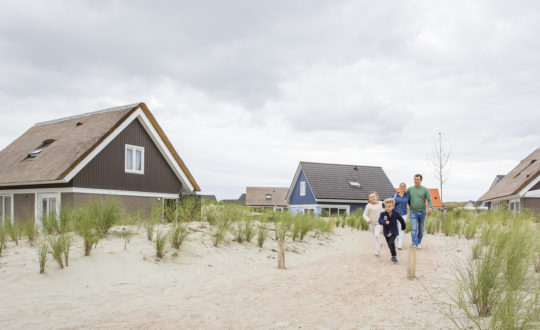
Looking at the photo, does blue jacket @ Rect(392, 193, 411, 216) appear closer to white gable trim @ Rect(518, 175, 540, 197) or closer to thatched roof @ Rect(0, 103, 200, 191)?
thatched roof @ Rect(0, 103, 200, 191)

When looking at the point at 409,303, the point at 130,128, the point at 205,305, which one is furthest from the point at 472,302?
the point at 130,128

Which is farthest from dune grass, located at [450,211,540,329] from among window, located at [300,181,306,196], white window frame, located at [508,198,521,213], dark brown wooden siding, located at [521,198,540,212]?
window, located at [300,181,306,196]

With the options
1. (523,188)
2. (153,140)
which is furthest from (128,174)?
(523,188)

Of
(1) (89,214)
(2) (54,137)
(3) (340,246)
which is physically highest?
(2) (54,137)

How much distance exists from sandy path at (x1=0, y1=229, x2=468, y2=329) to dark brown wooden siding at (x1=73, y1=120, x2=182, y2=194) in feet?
28.8

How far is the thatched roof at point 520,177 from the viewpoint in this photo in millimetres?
25953

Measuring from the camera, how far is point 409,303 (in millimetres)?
6098

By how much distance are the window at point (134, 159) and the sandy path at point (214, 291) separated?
10.2m

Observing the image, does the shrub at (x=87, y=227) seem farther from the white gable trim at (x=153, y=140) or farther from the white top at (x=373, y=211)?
the white gable trim at (x=153, y=140)

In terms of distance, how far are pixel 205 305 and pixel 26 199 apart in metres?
16.0

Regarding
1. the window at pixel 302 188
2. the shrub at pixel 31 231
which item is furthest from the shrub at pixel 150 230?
the window at pixel 302 188

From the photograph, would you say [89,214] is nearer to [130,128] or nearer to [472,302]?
[472,302]

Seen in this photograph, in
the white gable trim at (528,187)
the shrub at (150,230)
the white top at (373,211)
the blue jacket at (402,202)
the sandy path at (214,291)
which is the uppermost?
the white gable trim at (528,187)

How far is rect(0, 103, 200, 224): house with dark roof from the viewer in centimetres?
1752
